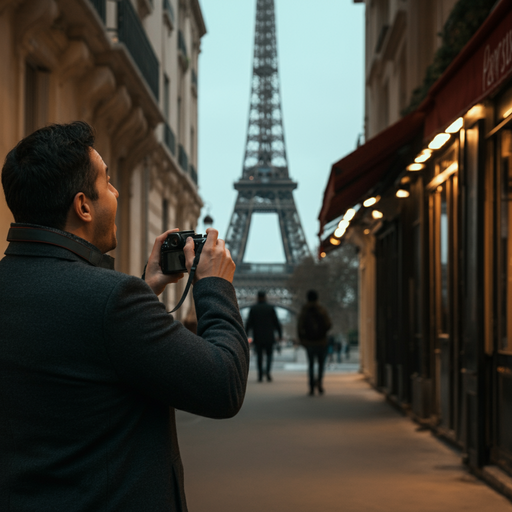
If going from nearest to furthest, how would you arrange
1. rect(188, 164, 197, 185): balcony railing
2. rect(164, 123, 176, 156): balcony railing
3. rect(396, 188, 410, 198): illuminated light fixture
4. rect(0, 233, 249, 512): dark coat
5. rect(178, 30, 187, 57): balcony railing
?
rect(0, 233, 249, 512): dark coat < rect(396, 188, 410, 198): illuminated light fixture < rect(164, 123, 176, 156): balcony railing < rect(178, 30, 187, 57): balcony railing < rect(188, 164, 197, 185): balcony railing

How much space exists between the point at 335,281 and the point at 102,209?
49424mm

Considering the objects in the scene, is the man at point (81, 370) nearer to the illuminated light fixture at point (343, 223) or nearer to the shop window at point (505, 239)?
the shop window at point (505, 239)

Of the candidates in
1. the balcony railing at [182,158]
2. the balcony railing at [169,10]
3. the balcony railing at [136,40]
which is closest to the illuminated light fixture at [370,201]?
the balcony railing at [136,40]

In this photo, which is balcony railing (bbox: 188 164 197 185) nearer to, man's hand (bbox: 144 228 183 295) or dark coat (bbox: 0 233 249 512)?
man's hand (bbox: 144 228 183 295)

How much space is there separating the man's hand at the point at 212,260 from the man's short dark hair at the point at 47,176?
0.28 m

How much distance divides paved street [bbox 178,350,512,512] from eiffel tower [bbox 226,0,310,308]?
50193 mm

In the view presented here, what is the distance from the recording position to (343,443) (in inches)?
307

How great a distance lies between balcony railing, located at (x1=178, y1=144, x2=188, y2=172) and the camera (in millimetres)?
22344

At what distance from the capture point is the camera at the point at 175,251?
196 centimetres

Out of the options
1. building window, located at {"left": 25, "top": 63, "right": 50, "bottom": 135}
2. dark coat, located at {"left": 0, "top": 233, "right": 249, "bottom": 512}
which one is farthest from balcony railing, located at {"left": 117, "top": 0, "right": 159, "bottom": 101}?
dark coat, located at {"left": 0, "top": 233, "right": 249, "bottom": 512}

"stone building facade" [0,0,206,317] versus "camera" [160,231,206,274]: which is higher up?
"stone building facade" [0,0,206,317]

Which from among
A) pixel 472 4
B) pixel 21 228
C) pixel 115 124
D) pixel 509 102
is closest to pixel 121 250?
pixel 115 124

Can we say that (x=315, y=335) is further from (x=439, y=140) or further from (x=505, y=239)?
(x=505, y=239)

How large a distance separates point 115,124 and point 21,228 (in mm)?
11265
